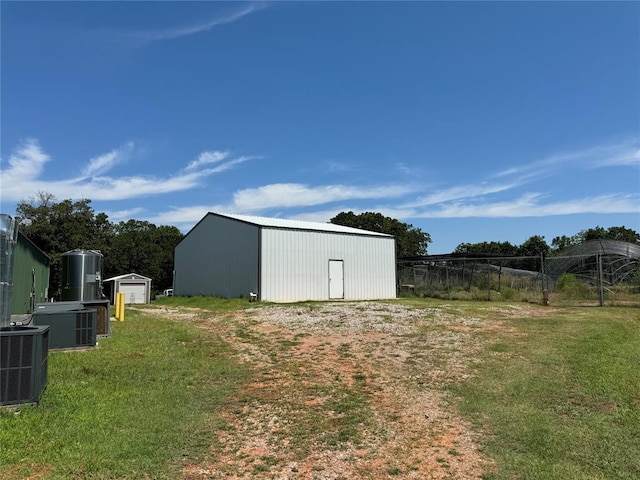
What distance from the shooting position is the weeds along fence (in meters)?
20.5

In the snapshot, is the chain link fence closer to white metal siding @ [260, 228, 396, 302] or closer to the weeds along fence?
the weeds along fence

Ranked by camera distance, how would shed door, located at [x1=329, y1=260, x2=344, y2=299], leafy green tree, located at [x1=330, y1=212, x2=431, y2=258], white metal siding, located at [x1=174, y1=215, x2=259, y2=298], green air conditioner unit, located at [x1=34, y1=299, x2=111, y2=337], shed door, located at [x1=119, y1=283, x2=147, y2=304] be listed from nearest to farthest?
green air conditioner unit, located at [x1=34, y1=299, x2=111, y2=337] → white metal siding, located at [x1=174, y1=215, x2=259, y2=298] → shed door, located at [x1=329, y1=260, x2=344, y2=299] → shed door, located at [x1=119, y1=283, x2=147, y2=304] → leafy green tree, located at [x1=330, y1=212, x2=431, y2=258]

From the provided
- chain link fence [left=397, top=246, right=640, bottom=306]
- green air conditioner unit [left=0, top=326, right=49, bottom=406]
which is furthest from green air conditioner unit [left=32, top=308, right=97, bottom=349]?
chain link fence [left=397, top=246, right=640, bottom=306]

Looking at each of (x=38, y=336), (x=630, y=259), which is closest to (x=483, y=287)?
(x=630, y=259)

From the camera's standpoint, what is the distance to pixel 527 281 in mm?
23641

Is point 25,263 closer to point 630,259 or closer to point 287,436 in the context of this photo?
point 287,436

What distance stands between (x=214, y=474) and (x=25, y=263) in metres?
13.8

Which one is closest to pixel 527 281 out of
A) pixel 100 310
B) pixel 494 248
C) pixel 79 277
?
pixel 79 277

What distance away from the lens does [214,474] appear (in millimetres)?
3861

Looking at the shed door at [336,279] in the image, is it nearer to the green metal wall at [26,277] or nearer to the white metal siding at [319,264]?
the white metal siding at [319,264]

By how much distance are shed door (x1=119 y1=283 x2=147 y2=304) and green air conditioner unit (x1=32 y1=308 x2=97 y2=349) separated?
27.1 m

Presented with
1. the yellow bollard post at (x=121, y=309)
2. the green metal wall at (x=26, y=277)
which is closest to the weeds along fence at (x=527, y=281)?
the yellow bollard post at (x=121, y=309)

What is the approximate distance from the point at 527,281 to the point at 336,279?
31.2 ft

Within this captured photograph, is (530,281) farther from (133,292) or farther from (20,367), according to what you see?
(133,292)
